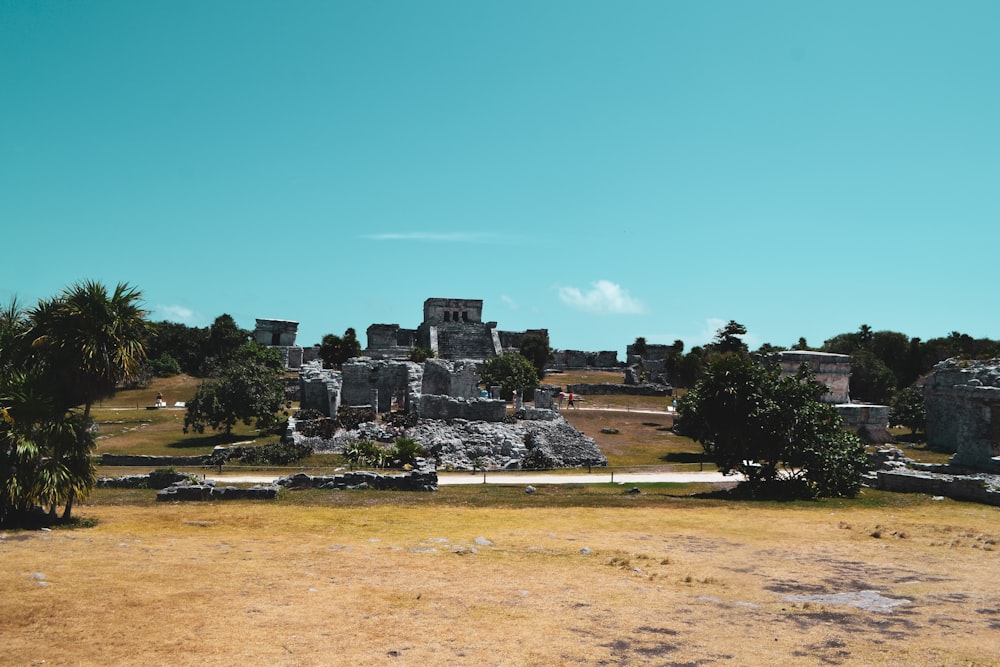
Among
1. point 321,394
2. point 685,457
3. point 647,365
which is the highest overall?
point 647,365

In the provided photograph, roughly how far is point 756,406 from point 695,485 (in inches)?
166

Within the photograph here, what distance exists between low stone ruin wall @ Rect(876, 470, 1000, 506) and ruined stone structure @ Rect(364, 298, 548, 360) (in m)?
46.6

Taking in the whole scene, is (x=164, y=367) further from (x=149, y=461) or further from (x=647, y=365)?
(x=647, y=365)

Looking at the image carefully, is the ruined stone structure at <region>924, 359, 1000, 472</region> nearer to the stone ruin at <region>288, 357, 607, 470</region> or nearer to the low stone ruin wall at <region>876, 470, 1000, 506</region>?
the low stone ruin wall at <region>876, 470, 1000, 506</region>

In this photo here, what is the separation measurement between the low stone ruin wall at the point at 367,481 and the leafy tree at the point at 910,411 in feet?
98.6

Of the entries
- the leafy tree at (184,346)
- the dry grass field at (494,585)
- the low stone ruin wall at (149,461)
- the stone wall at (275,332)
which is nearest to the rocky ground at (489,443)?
the low stone ruin wall at (149,461)

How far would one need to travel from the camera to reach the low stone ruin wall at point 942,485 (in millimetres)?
22266

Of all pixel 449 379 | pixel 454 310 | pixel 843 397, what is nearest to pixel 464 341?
pixel 454 310

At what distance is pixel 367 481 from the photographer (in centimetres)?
2352

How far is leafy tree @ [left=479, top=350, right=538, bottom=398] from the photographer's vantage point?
48.0 m

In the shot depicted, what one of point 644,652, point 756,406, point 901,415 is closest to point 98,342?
point 644,652

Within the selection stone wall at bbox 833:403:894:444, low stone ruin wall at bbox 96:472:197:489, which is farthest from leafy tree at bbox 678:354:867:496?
low stone ruin wall at bbox 96:472:197:489

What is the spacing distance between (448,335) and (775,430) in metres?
53.5

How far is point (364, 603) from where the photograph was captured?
35.6ft
